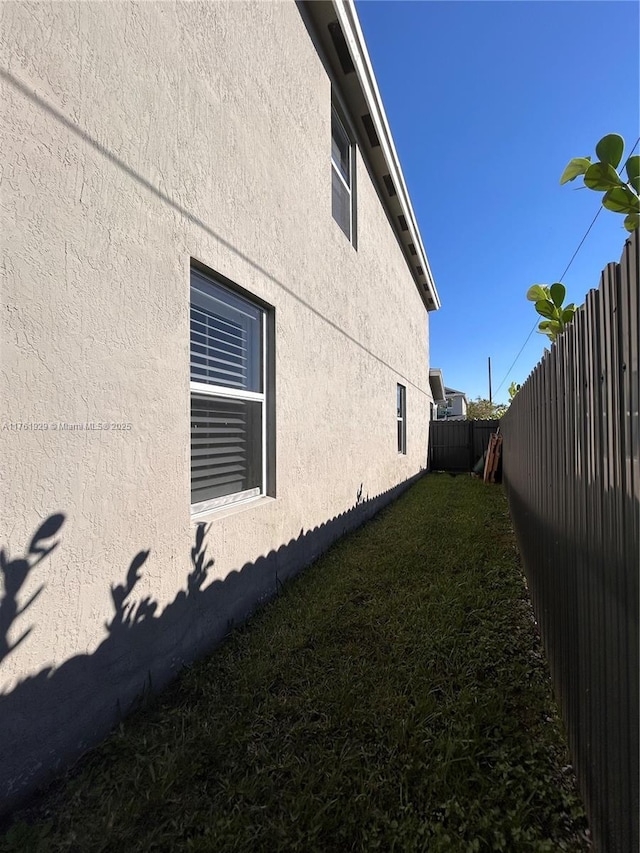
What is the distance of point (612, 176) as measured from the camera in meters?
3.04

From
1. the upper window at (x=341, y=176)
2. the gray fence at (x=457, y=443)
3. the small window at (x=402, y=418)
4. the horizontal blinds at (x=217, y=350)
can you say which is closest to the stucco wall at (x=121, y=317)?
the horizontal blinds at (x=217, y=350)

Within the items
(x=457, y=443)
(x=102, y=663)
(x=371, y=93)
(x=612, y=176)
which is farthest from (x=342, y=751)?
(x=457, y=443)

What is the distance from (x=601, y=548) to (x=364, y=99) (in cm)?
662

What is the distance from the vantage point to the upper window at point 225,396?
9.29 ft

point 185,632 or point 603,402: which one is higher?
point 603,402

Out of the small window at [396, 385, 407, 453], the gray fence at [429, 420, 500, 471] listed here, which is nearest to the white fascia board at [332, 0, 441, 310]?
the small window at [396, 385, 407, 453]

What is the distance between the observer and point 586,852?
1396 millimetres

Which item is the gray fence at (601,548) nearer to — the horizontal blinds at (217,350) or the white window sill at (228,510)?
the white window sill at (228,510)

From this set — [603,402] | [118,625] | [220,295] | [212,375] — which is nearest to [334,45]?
[220,295]

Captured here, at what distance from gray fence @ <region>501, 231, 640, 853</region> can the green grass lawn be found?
0.80ft

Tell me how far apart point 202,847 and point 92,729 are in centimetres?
77

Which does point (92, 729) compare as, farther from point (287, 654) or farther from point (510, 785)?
point (510, 785)

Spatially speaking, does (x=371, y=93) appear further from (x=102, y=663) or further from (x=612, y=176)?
(x=102, y=663)

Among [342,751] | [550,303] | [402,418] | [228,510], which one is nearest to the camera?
[342,751]
